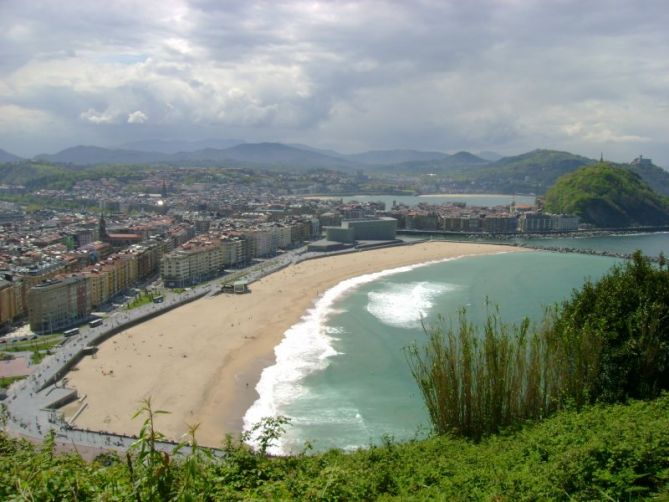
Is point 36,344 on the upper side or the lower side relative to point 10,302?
lower

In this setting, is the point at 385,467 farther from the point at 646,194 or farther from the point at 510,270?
the point at 646,194

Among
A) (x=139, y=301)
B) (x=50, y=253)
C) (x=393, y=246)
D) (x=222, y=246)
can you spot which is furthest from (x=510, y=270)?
(x=50, y=253)

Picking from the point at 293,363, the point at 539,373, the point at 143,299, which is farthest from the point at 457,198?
the point at 539,373

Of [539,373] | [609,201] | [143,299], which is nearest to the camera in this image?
[539,373]

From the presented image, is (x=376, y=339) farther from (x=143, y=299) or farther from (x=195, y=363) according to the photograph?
(x=143, y=299)

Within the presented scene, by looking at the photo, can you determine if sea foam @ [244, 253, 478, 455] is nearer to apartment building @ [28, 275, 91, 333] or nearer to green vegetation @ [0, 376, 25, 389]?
green vegetation @ [0, 376, 25, 389]

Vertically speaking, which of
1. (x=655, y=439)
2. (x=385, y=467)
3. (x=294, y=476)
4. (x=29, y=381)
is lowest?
(x=29, y=381)

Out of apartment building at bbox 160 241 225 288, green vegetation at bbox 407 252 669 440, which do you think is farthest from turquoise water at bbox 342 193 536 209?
green vegetation at bbox 407 252 669 440

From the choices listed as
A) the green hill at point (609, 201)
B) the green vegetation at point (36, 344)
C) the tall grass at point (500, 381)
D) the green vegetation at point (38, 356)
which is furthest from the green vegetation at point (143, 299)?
the green hill at point (609, 201)
